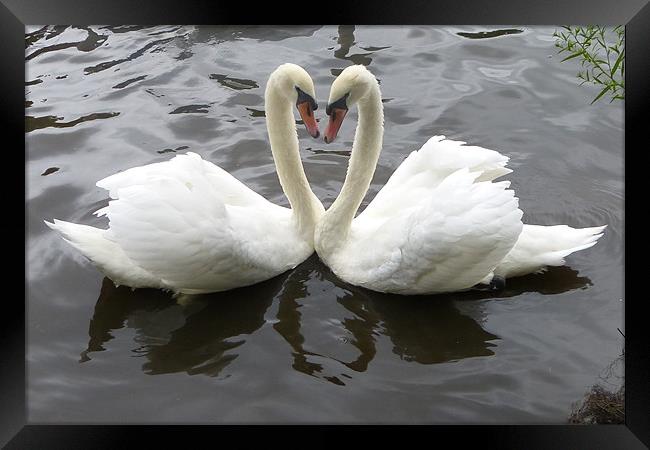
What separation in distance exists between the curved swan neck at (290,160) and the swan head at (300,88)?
0.14 m

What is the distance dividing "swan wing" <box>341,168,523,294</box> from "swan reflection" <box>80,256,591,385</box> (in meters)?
0.20

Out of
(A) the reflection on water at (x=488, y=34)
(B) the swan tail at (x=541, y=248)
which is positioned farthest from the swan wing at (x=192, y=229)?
(A) the reflection on water at (x=488, y=34)

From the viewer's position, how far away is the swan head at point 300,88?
6.66 metres

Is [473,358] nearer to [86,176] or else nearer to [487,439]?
[487,439]

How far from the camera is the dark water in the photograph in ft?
19.5

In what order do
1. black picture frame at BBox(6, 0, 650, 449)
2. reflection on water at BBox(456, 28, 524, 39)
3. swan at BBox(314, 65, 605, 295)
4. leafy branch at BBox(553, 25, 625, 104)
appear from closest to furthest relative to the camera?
black picture frame at BBox(6, 0, 650, 449)
leafy branch at BBox(553, 25, 625, 104)
swan at BBox(314, 65, 605, 295)
reflection on water at BBox(456, 28, 524, 39)

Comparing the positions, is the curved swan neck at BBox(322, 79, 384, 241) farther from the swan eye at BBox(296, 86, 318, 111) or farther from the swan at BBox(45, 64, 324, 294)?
the swan eye at BBox(296, 86, 318, 111)

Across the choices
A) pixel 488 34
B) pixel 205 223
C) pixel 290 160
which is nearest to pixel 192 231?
pixel 205 223

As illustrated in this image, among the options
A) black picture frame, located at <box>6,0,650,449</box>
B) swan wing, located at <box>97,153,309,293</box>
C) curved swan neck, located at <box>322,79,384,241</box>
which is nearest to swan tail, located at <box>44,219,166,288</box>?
swan wing, located at <box>97,153,309,293</box>

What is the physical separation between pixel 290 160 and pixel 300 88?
75 cm

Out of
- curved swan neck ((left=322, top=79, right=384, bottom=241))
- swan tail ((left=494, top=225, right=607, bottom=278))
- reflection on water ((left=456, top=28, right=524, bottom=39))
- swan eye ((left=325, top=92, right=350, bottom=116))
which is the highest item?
swan eye ((left=325, top=92, right=350, bottom=116))

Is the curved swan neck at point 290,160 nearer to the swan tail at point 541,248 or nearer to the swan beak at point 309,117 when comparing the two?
the swan beak at point 309,117

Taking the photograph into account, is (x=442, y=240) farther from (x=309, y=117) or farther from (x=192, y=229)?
(x=192, y=229)

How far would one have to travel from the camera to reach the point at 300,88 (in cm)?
669
